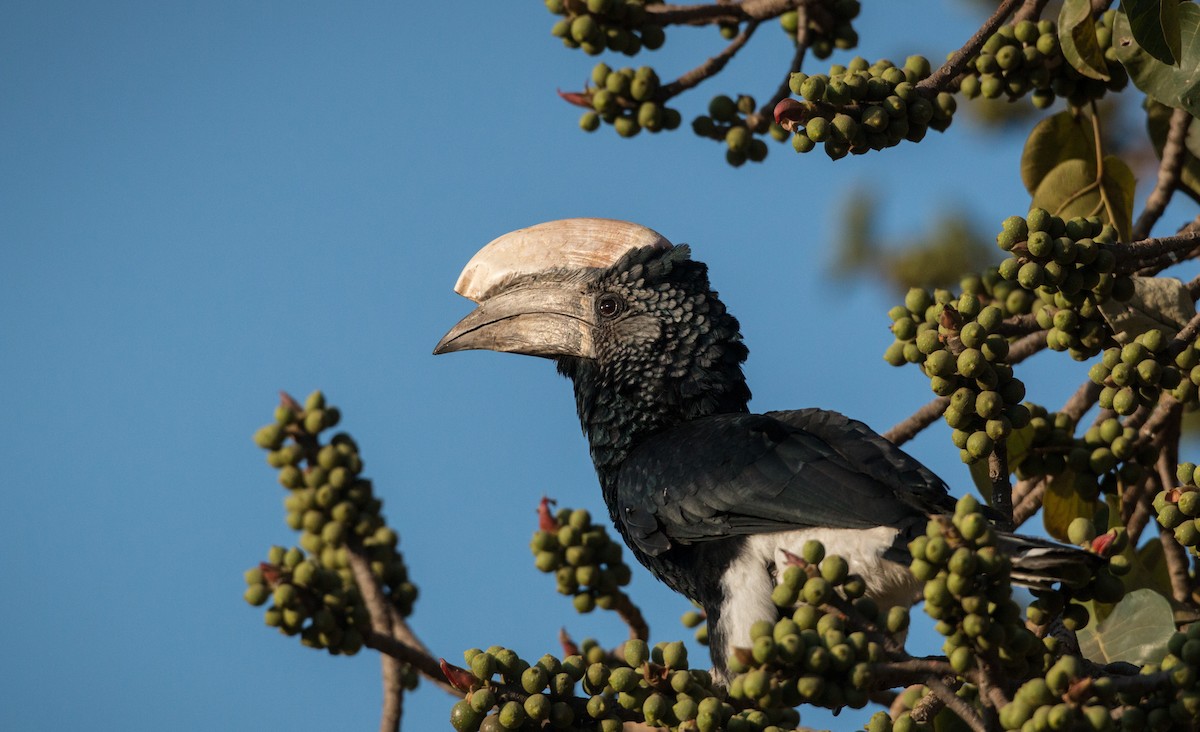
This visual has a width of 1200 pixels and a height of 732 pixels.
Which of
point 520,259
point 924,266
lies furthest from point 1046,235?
point 924,266

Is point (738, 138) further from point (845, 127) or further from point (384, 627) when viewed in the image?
point (384, 627)

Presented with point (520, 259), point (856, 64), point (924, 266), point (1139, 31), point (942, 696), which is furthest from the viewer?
point (924, 266)

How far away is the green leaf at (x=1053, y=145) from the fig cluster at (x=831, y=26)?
0.69 metres

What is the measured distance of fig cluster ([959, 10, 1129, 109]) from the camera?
3850mm

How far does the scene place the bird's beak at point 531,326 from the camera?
4301mm

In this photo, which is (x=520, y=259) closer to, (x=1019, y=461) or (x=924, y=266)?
(x=1019, y=461)

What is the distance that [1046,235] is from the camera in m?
3.11

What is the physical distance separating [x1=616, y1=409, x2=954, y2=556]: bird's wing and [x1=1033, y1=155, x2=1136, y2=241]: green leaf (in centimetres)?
95

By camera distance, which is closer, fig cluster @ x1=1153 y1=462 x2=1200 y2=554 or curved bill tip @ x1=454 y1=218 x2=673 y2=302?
fig cluster @ x1=1153 y1=462 x2=1200 y2=554

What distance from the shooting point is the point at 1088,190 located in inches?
160

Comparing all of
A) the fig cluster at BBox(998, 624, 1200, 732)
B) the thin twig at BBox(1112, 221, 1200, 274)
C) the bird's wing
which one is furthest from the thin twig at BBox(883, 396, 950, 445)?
the fig cluster at BBox(998, 624, 1200, 732)

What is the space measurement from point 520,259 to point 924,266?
11.4ft

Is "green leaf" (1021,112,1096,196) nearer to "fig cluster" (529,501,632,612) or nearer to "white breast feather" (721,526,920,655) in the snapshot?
"white breast feather" (721,526,920,655)

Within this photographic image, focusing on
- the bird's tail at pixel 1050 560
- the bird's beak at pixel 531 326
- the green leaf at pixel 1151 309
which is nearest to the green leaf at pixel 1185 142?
the green leaf at pixel 1151 309
